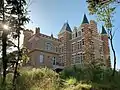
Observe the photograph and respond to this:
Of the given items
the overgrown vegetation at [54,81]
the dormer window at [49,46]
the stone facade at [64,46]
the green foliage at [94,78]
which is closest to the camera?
the overgrown vegetation at [54,81]

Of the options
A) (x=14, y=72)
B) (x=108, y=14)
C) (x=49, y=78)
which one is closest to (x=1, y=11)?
(x=14, y=72)

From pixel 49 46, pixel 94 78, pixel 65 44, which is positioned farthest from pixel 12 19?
pixel 65 44

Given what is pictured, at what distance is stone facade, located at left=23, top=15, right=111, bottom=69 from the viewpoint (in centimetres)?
3519

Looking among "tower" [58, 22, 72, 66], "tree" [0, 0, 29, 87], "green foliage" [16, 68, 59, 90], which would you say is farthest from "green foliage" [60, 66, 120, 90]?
"tower" [58, 22, 72, 66]

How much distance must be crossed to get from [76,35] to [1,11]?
2927 centimetres

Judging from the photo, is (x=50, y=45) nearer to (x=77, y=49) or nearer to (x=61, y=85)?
(x=77, y=49)

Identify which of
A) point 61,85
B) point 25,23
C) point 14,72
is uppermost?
point 25,23

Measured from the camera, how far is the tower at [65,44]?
39.1 m

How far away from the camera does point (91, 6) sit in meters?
11.2

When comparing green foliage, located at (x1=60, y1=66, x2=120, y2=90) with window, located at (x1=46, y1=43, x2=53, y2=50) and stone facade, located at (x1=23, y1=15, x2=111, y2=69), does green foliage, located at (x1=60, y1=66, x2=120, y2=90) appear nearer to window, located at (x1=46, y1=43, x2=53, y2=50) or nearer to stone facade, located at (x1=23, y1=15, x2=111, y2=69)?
stone facade, located at (x1=23, y1=15, x2=111, y2=69)

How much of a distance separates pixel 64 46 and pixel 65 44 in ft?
1.33

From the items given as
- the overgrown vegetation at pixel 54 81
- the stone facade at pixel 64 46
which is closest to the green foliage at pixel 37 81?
the overgrown vegetation at pixel 54 81

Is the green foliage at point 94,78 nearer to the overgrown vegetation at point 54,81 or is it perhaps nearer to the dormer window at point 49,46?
the overgrown vegetation at point 54,81

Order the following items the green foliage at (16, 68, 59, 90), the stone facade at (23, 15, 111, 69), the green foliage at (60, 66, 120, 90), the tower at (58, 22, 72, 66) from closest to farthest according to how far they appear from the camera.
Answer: the green foliage at (16, 68, 59, 90)
the green foliage at (60, 66, 120, 90)
the stone facade at (23, 15, 111, 69)
the tower at (58, 22, 72, 66)
